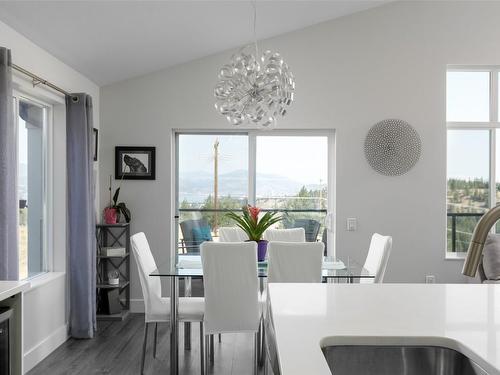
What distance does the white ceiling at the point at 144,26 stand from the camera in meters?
3.33

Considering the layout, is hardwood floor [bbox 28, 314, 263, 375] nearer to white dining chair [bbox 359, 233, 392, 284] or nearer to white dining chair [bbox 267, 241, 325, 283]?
white dining chair [bbox 267, 241, 325, 283]

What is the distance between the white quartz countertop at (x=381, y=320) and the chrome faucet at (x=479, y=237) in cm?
22

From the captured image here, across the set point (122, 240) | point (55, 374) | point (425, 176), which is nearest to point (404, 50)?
point (425, 176)

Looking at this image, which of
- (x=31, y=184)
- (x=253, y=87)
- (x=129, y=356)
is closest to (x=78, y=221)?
(x=31, y=184)

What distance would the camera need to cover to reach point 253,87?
326cm

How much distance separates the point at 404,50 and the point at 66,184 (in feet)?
12.2

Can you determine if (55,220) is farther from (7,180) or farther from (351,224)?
(351,224)

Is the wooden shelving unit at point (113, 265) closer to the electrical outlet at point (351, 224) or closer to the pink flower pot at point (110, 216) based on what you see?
the pink flower pot at point (110, 216)

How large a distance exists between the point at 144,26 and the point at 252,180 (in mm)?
2045

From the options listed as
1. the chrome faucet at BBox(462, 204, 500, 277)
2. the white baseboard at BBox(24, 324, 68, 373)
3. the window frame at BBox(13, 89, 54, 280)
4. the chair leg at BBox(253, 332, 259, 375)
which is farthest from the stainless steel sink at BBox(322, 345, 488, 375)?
the window frame at BBox(13, 89, 54, 280)

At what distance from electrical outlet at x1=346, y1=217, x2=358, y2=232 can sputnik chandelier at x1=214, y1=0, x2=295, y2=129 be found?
2.03 meters

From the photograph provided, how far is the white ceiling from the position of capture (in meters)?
3.33

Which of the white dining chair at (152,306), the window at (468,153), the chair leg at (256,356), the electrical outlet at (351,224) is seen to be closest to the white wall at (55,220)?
the white dining chair at (152,306)

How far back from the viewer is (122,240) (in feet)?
16.7
